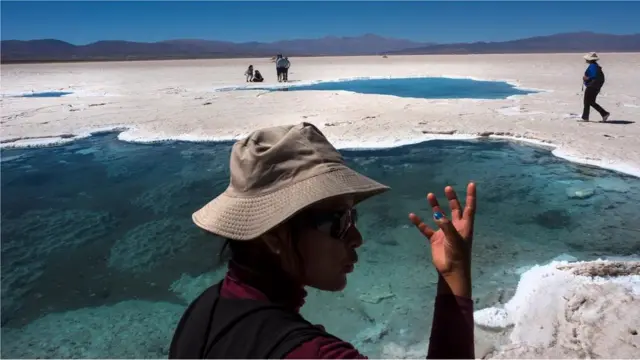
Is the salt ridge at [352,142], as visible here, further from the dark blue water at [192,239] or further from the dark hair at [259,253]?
the dark hair at [259,253]

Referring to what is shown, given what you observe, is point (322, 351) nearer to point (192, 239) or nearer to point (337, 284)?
point (337, 284)

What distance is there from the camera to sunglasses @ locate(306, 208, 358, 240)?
134 centimetres

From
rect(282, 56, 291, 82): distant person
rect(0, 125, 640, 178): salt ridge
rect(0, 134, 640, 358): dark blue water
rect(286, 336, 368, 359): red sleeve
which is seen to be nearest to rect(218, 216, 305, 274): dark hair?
rect(286, 336, 368, 359): red sleeve

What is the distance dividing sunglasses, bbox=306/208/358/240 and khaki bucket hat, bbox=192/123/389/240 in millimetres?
82

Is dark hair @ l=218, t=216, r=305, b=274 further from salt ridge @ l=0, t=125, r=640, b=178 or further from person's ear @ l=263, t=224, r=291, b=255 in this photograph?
salt ridge @ l=0, t=125, r=640, b=178

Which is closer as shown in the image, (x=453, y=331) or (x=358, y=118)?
(x=453, y=331)

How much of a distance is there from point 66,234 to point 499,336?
16.4ft

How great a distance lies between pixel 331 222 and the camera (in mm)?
1363

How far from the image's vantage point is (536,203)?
243 inches

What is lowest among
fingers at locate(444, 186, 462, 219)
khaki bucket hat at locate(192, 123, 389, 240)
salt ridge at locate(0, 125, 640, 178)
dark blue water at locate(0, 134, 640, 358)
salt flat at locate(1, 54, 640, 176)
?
dark blue water at locate(0, 134, 640, 358)

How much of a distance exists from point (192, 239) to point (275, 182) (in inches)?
177

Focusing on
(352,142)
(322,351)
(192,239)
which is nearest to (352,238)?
(322,351)

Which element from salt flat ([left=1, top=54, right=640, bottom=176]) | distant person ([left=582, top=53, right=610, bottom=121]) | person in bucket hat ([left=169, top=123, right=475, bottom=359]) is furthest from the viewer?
distant person ([left=582, top=53, right=610, bottom=121])

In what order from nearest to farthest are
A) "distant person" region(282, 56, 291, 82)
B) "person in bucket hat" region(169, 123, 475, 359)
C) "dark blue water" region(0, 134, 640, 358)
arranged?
"person in bucket hat" region(169, 123, 475, 359) → "dark blue water" region(0, 134, 640, 358) → "distant person" region(282, 56, 291, 82)
